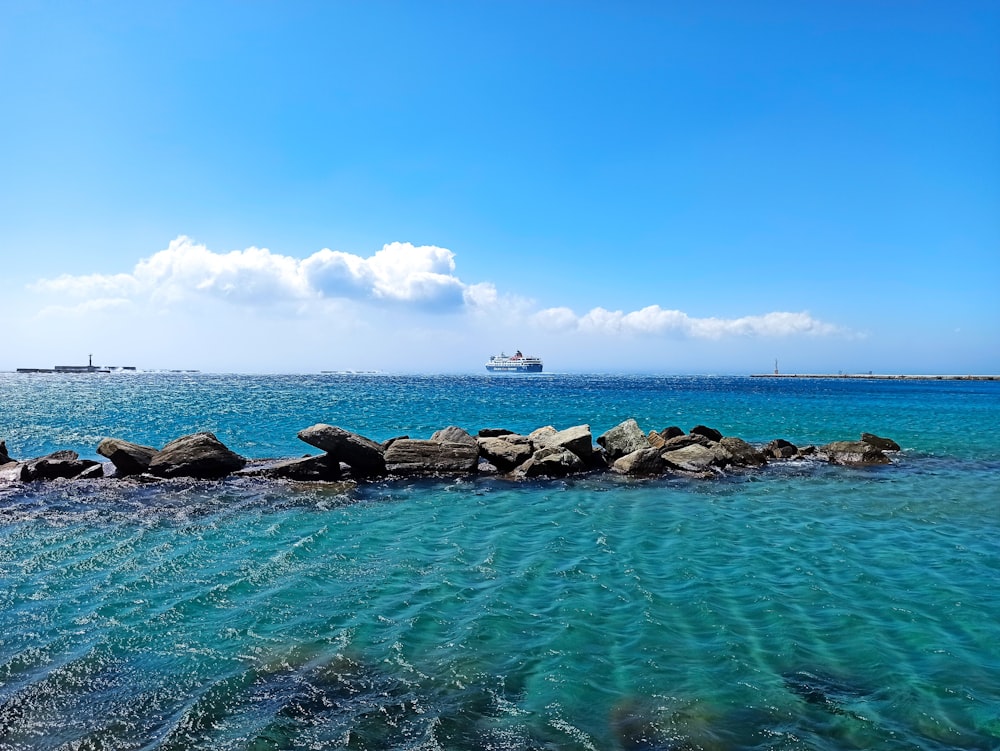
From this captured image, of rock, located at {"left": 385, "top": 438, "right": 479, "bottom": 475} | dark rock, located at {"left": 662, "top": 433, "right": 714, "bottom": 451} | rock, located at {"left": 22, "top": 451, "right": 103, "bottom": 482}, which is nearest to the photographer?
rock, located at {"left": 22, "top": 451, "right": 103, "bottom": 482}

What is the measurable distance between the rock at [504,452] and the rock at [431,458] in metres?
0.76

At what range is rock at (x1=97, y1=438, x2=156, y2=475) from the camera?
69.2ft

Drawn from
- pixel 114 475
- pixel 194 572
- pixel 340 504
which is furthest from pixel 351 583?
pixel 114 475

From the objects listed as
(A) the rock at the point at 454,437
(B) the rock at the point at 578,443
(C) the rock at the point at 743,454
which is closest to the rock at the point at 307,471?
(A) the rock at the point at 454,437

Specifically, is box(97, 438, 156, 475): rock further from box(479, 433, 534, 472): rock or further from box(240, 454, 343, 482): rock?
box(479, 433, 534, 472): rock

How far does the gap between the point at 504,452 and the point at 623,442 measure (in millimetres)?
5541

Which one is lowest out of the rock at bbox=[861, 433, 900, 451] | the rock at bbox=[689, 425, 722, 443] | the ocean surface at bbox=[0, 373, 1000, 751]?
the ocean surface at bbox=[0, 373, 1000, 751]

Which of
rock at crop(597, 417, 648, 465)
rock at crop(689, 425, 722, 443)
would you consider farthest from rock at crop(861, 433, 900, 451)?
rock at crop(597, 417, 648, 465)

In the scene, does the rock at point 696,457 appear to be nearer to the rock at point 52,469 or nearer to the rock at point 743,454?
the rock at point 743,454

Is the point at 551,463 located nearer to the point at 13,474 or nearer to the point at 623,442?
the point at 623,442

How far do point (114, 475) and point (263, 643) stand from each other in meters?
17.1

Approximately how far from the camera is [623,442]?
82.0 feet

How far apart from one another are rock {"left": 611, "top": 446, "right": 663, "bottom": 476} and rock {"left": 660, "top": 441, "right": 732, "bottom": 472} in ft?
3.07

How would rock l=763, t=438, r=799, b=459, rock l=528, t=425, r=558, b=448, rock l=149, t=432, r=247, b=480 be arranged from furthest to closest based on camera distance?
rock l=763, t=438, r=799, b=459
rock l=528, t=425, r=558, b=448
rock l=149, t=432, r=247, b=480
